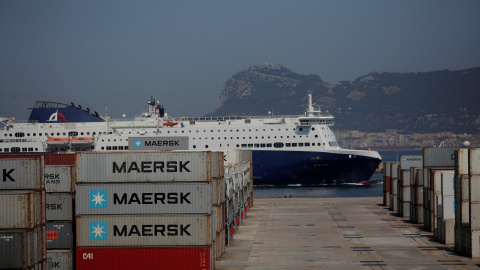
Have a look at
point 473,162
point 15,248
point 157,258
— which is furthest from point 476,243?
point 15,248

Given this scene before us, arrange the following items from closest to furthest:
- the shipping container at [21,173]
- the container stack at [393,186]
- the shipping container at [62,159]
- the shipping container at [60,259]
→ the shipping container at [21,173] < the shipping container at [60,259] < the shipping container at [62,159] < the container stack at [393,186]

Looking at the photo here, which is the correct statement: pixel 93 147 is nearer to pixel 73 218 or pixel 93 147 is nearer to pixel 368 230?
pixel 368 230

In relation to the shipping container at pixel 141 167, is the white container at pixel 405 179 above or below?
below

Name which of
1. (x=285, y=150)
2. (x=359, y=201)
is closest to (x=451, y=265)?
(x=359, y=201)

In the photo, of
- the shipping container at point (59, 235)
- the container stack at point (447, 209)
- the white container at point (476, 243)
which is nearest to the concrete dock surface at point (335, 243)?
the white container at point (476, 243)

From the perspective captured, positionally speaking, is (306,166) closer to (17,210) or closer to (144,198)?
(144,198)

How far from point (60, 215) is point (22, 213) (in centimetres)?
606

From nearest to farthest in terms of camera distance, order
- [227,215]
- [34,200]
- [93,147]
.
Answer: [34,200] → [227,215] → [93,147]

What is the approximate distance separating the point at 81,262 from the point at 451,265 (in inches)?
610

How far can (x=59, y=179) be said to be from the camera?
29.0m

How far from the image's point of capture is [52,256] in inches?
1101

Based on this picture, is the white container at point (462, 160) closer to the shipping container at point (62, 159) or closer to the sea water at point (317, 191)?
the shipping container at point (62, 159)

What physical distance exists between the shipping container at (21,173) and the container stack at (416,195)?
28.4m

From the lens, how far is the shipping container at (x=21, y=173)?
23219 millimetres
